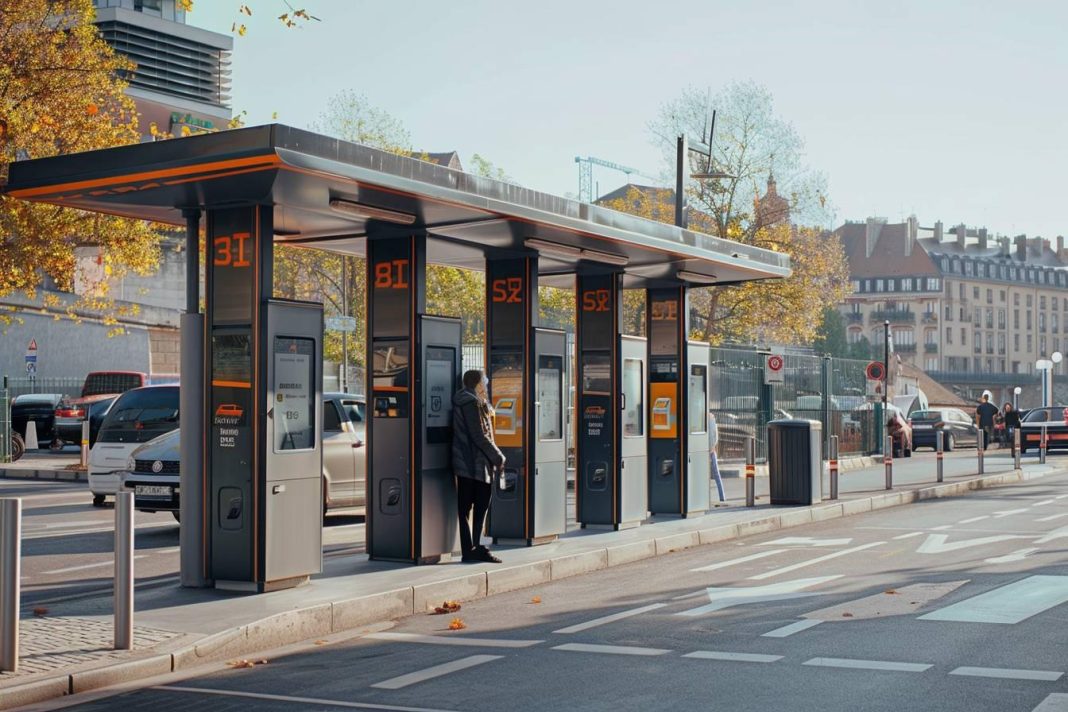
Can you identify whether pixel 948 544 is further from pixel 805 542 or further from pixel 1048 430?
pixel 1048 430

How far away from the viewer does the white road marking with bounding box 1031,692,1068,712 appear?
274 inches

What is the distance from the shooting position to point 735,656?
855 cm

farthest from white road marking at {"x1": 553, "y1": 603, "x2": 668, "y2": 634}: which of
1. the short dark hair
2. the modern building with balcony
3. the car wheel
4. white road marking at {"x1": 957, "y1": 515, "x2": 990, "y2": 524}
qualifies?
the modern building with balcony

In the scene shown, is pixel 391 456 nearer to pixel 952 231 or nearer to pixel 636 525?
pixel 636 525

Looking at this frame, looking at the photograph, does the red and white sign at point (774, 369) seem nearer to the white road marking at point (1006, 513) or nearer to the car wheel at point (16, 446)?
the white road marking at point (1006, 513)

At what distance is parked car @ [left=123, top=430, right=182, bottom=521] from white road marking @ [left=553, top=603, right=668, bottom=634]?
7103 mm

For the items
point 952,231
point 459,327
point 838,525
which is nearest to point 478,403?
point 459,327

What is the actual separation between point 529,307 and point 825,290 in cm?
3376

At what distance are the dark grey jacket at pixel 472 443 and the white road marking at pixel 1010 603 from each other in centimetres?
429

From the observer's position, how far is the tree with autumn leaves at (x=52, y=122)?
22672mm

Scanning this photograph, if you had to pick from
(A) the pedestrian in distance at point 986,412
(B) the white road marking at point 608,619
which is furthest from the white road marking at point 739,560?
(A) the pedestrian in distance at point 986,412

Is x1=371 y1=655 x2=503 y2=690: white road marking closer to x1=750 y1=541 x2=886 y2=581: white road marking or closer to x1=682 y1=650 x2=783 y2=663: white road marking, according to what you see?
x1=682 y1=650 x2=783 y2=663: white road marking

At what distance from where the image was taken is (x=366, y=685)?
7.91 meters

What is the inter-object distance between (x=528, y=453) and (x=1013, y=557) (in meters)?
5.05
